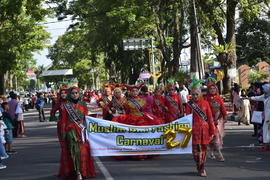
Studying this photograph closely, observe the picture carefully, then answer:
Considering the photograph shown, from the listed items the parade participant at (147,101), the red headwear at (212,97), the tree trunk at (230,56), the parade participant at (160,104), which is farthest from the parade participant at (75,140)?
the tree trunk at (230,56)

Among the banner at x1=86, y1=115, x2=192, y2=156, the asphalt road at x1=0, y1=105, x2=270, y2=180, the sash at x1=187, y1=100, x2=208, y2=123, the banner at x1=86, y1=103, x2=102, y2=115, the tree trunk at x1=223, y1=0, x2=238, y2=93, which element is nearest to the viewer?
the asphalt road at x1=0, y1=105, x2=270, y2=180

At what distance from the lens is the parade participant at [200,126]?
379 inches

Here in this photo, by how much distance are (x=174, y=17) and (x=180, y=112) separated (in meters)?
19.4

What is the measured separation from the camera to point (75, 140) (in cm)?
938

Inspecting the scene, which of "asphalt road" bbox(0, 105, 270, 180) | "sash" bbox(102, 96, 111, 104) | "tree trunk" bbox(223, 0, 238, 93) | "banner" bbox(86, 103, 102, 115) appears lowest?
"asphalt road" bbox(0, 105, 270, 180)

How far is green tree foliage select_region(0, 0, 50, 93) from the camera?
78.4ft

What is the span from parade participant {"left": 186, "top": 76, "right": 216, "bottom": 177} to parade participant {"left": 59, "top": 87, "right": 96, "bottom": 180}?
6.15ft

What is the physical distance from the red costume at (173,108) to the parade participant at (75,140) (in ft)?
19.0

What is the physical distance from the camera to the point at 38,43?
48156 millimetres

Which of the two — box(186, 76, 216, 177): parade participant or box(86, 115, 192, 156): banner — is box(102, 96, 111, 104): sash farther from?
box(186, 76, 216, 177): parade participant

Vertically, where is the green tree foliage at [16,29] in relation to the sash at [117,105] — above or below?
above

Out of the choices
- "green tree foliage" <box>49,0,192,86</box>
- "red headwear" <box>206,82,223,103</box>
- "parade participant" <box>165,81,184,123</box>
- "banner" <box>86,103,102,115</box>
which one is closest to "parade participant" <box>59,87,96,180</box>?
"red headwear" <box>206,82,223,103</box>

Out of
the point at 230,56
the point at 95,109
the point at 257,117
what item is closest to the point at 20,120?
the point at 95,109

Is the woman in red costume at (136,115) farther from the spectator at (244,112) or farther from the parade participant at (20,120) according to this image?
the spectator at (244,112)
